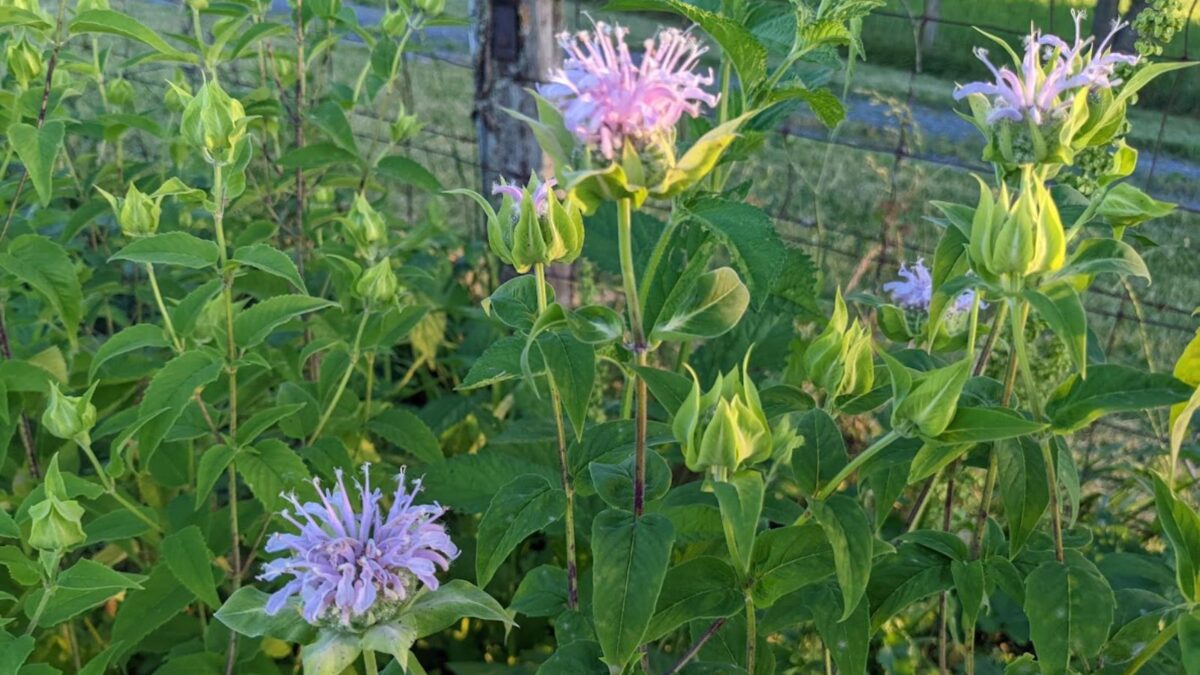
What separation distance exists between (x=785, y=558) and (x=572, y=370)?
0.68 ft

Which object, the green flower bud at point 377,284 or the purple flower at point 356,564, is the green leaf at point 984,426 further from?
the green flower bud at point 377,284

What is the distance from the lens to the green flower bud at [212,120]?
99 centimetres

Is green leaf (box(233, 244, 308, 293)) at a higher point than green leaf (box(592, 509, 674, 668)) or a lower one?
higher

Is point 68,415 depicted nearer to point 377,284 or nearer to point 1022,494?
point 377,284

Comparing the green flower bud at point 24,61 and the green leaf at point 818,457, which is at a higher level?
the green flower bud at point 24,61

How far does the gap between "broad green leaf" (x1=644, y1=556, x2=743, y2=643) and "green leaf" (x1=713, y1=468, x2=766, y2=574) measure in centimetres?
9

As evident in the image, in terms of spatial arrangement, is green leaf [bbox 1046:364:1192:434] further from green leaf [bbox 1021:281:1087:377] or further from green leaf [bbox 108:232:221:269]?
green leaf [bbox 108:232:221:269]

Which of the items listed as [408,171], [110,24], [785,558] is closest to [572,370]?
[785,558]

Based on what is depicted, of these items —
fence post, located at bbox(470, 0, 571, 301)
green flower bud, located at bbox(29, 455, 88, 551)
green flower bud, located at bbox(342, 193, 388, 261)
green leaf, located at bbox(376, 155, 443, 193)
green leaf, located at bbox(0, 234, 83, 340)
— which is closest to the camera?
green flower bud, located at bbox(29, 455, 88, 551)

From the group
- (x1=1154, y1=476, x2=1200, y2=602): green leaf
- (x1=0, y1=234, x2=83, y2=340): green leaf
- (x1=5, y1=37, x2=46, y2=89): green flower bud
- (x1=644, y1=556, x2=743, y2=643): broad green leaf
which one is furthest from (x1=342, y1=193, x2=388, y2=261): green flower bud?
(x1=1154, y1=476, x2=1200, y2=602): green leaf

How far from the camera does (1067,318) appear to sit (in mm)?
683

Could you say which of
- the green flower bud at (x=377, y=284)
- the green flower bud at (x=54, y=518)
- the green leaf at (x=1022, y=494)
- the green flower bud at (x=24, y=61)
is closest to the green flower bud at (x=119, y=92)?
the green flower bud at (x=24, y=61)

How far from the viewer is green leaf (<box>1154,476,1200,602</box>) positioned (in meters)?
0.77

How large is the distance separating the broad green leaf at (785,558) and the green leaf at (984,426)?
0.13 m
